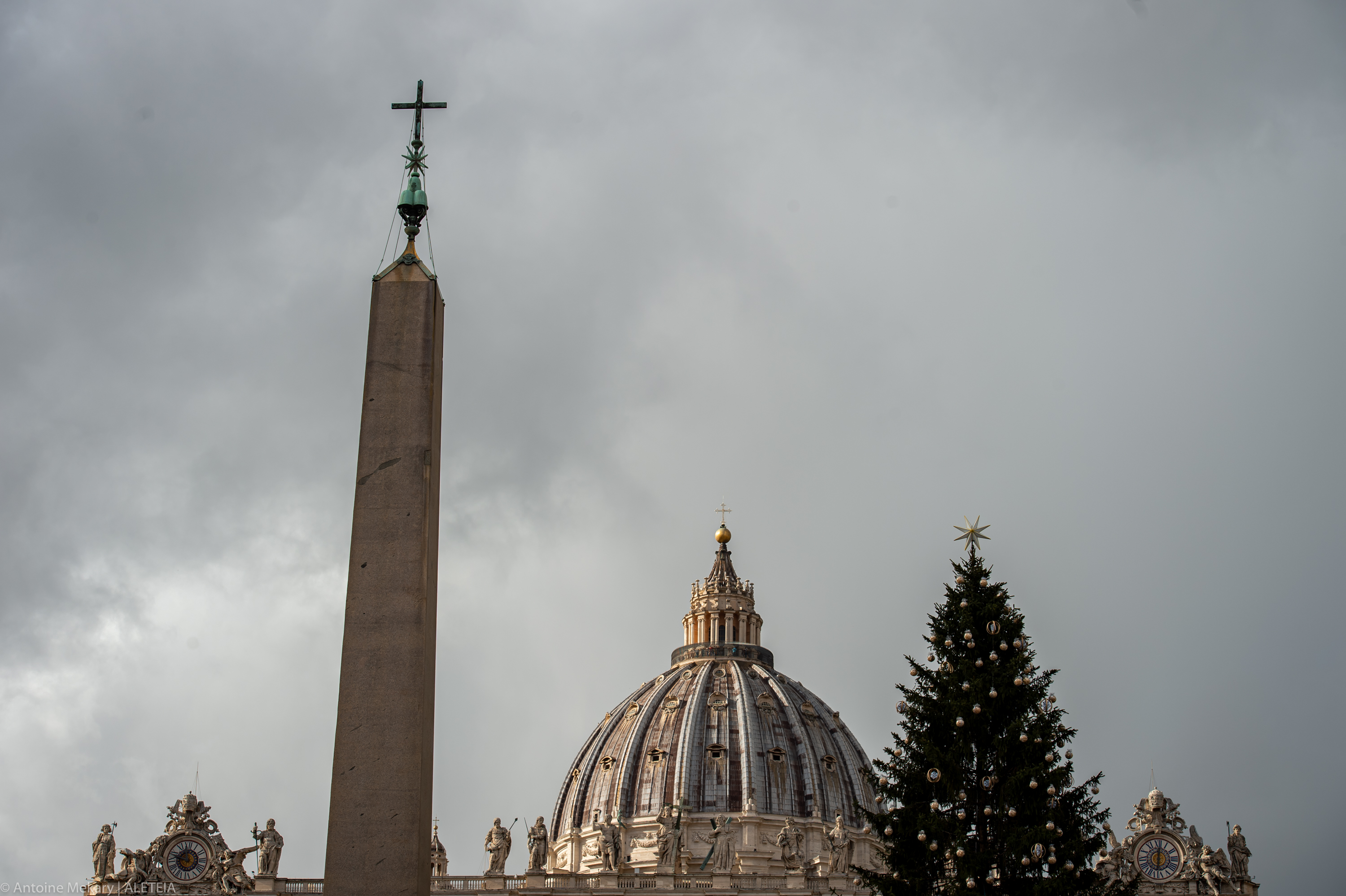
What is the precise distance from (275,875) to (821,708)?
63889mm

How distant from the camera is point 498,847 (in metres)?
89.7

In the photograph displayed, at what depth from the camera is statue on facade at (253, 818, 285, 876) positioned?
8475 centimetres

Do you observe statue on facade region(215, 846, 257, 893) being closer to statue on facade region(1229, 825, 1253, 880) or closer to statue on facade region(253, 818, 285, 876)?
statue on facade region(253, 818, 285, 876)

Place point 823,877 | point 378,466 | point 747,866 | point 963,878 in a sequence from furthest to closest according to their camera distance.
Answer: point 747,866
point 823,877
point 963,878
point 378,466

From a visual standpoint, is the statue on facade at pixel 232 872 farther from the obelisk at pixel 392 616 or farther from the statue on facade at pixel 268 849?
the obelisk at pixel 392 616

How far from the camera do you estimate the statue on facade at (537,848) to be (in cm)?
9069

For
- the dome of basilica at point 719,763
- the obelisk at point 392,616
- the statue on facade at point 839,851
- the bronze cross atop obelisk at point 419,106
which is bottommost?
the obelisk at point 392,616

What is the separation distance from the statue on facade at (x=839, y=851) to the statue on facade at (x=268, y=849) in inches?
1181

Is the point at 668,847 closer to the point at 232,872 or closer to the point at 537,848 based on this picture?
the point at 537,848

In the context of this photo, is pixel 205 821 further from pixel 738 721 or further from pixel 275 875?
pixel 738 721

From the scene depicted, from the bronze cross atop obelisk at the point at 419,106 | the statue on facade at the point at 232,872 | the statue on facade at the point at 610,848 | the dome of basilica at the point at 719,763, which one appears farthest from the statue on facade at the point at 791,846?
the bronze cross atop obelisk at the point at 419,106

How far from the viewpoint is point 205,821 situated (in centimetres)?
8538

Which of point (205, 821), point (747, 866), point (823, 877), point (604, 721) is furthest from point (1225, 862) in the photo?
point (604, 721)

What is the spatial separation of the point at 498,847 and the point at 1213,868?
120 ft
